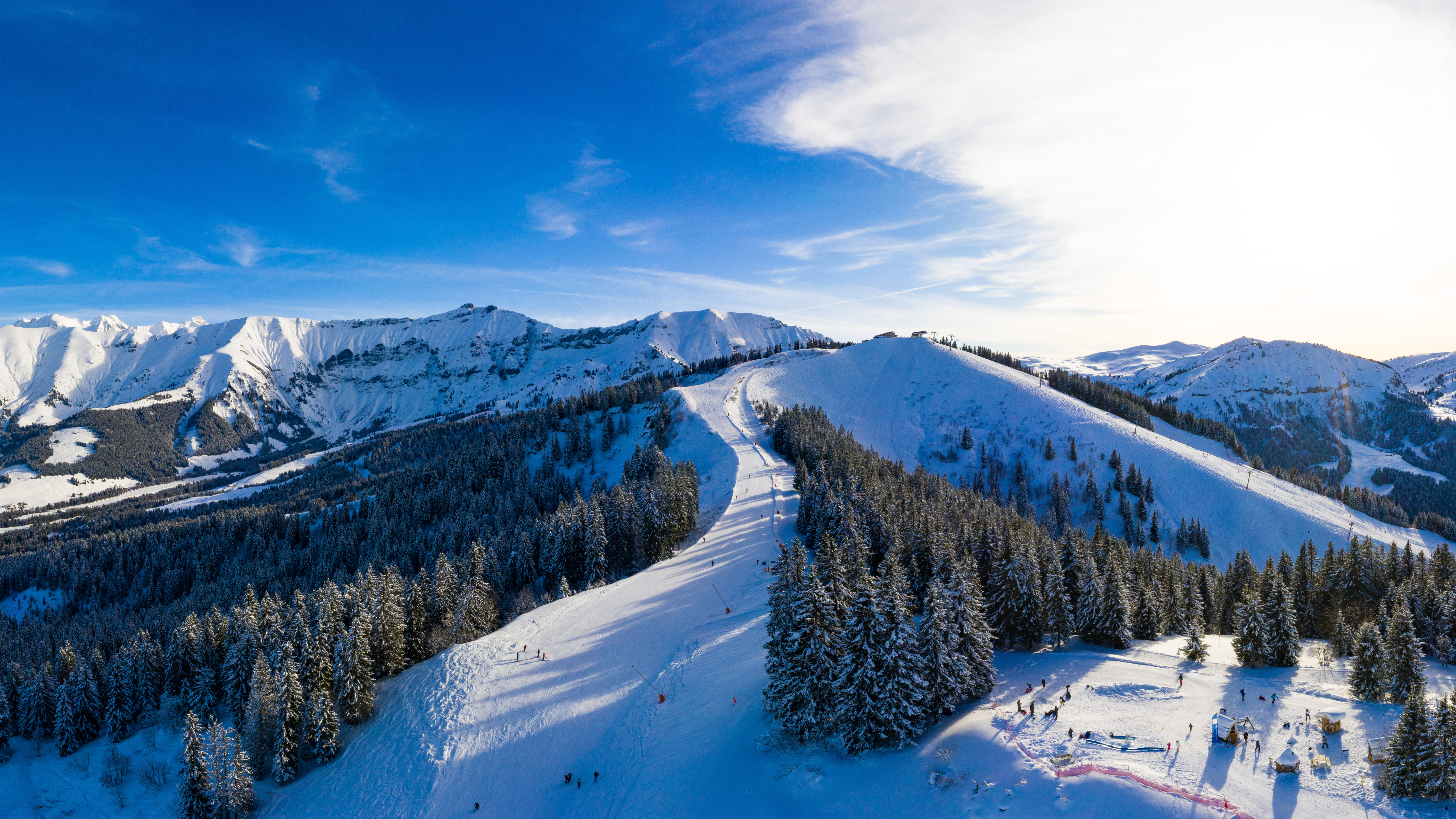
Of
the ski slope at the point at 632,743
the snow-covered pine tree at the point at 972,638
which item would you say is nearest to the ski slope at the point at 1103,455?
the snow-covered pine tree at the point at 972,638

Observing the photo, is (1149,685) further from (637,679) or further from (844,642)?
(637,679)

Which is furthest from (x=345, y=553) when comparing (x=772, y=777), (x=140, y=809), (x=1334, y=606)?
(x=1334, y=606)

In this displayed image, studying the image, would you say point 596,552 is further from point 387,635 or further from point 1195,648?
point 1195,648

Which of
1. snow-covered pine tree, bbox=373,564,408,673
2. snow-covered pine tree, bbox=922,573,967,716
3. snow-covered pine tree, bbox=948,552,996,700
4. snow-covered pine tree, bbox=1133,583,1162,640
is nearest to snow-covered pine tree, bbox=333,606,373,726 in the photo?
snow-covered pine tree, bbox=373,564,408,673

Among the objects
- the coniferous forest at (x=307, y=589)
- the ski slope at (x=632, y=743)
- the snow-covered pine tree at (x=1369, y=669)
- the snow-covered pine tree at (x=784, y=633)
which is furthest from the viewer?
the coniferous forest at (x=307, y=589)

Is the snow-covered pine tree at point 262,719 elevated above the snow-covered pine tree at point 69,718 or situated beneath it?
elevated above

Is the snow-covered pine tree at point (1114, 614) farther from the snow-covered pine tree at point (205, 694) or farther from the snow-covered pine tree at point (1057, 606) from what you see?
the snow-covered pine tree at point (205, 694)
